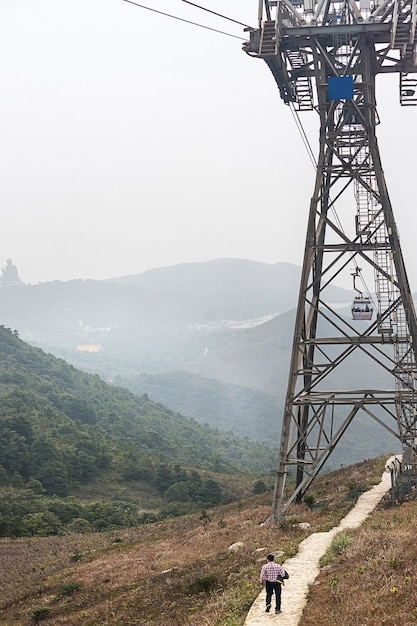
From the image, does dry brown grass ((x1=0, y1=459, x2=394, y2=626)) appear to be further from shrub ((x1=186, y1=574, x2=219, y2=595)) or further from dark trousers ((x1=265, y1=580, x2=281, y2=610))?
dark trousers ((x1=265, y1=580, x2=281, y2=610))

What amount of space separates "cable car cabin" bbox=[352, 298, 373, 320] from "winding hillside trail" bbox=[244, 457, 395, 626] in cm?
764

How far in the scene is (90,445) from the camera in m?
115

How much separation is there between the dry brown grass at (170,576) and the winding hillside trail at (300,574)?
0.33 metres

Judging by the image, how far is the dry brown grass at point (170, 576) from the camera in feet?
58.1

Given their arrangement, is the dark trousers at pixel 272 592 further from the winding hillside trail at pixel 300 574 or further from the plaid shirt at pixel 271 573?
the winding hillside trail at pixel 300 574

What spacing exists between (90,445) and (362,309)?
302 feet

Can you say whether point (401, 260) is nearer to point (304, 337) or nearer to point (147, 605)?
point (304, 337)

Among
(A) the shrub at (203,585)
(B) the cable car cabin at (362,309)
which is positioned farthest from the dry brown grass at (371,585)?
(B) the cable car cabin at (362,309)

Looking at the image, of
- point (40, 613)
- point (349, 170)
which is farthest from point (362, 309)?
point (40, 613)

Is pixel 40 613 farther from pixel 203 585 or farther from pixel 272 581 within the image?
pixel 272 581

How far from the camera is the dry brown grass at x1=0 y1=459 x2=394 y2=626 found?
58.1 ft

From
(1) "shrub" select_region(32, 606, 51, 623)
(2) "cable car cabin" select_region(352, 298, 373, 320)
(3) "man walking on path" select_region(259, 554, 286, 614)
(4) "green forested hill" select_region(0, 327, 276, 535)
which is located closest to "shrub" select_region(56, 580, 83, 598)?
(1) "shrub" select_region(32, 606, 51, 623)

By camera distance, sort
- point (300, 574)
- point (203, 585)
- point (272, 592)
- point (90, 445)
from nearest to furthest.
A: point (272, 592)
point (300, 574)
point (203, 585)
point (90, 445)

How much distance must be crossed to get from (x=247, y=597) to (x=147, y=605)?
4.03 meters
